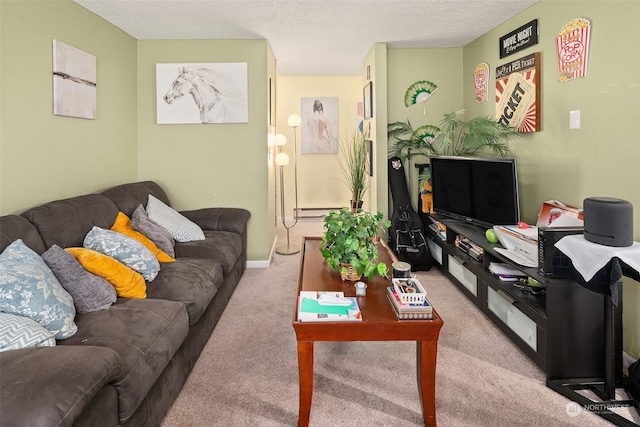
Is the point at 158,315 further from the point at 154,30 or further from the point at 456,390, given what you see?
the point at 154,30

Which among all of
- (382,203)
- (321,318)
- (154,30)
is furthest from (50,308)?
(382,203)

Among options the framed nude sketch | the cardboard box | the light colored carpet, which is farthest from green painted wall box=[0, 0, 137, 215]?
the framed nude sketch

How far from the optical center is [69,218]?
94.0 inches

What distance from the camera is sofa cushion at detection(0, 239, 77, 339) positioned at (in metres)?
1.55

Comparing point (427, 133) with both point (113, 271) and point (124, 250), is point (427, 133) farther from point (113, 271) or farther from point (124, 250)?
point (113, 271)

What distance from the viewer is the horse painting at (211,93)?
4.10m

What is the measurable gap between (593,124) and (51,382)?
306 centimetres

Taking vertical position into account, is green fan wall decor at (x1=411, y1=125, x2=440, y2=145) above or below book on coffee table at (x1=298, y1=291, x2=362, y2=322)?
above

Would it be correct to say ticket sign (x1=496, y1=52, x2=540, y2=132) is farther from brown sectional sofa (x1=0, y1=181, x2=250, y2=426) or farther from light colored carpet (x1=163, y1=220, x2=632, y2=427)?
brown sectional sofa (x1=0, y1=181, x2=250, y2=426)

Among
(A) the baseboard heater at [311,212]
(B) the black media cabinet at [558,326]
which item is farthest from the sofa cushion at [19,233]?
(A) the baseboard heater at [311,212]

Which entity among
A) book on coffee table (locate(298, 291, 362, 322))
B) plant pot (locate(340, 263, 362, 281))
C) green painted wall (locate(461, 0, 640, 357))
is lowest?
book on coffee table (locate(298, 291, 362, 322))

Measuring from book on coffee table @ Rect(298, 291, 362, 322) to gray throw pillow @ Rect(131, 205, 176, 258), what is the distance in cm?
137

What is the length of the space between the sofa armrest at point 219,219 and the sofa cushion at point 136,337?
1.82 meters

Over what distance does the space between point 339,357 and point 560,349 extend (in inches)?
46.5
